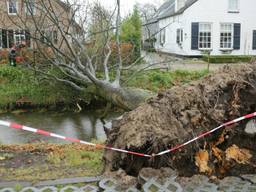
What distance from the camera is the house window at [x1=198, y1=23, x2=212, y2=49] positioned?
81.7ft

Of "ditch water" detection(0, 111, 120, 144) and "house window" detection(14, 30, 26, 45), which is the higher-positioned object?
"house window" detection(14, 30, 26, 45)

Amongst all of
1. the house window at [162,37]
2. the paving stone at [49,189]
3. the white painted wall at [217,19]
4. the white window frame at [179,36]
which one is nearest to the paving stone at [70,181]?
the paving stone at [49,189]

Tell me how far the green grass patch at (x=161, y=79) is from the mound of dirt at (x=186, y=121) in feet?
33.1

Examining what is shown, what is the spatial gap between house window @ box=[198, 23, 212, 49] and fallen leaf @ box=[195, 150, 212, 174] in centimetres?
2182

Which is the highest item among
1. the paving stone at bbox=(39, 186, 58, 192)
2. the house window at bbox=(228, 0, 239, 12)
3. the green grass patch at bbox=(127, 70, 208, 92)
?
the house window at bbox=(228, 0, 239, 12)

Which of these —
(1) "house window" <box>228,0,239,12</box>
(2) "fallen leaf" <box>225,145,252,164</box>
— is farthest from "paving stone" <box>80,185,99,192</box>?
(1) "house window" <box>228,0,239,12</box>

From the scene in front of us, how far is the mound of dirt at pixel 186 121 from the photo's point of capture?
3.91 meters

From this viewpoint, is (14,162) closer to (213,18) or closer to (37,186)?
(37,186)

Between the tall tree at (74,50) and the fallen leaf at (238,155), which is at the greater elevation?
the tall tree at (74,50)

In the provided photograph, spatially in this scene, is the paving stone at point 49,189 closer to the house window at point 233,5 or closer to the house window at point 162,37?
the house window at point 233,5

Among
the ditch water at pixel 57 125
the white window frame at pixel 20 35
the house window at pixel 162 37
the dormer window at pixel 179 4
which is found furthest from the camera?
the house window at pixel 162 37

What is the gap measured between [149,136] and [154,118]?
0.30 m

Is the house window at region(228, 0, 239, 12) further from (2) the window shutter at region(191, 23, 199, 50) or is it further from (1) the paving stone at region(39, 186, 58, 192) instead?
(1) the paving stone at region(39, 186, 58, 192)

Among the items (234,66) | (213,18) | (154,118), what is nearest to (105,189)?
(154,118)
